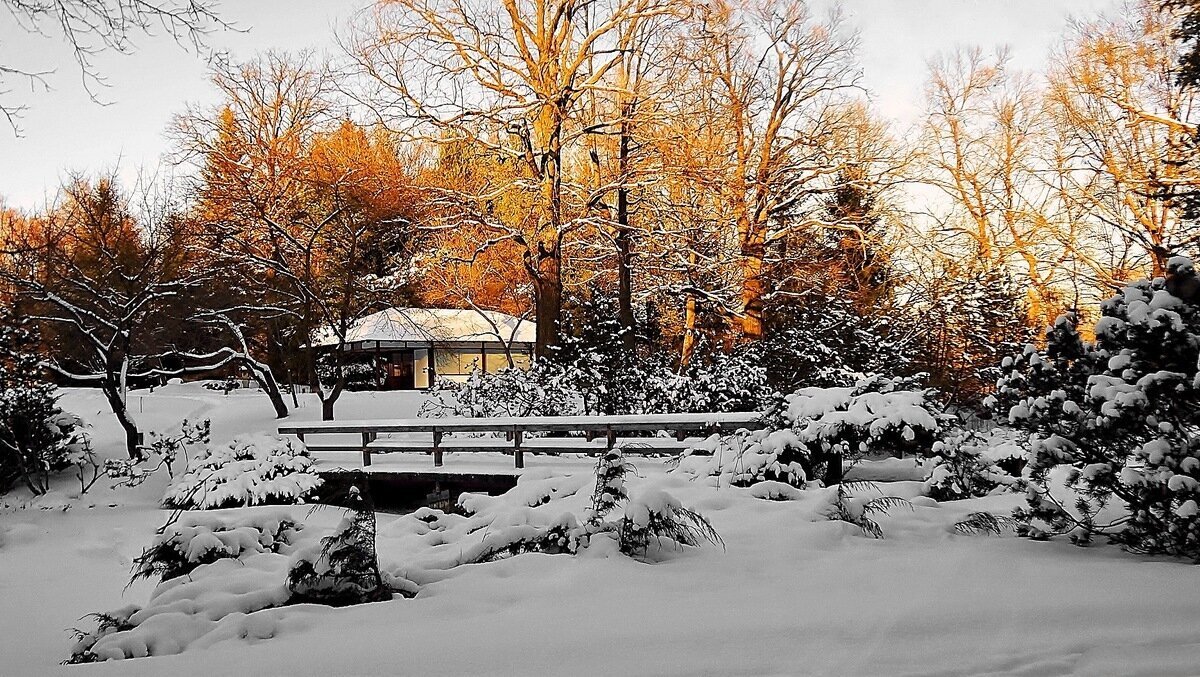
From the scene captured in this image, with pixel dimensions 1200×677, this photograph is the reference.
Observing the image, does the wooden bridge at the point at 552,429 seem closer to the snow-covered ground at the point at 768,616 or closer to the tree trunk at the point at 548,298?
the tree trunk at the point at 548,298

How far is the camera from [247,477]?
11344mm

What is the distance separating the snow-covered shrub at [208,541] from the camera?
16.5 feet

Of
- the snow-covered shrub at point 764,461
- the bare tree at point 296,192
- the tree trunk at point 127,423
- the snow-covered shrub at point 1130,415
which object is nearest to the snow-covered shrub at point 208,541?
the snow-covered shrub at point 764,461

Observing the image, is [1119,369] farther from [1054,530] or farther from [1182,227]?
[1182,227]

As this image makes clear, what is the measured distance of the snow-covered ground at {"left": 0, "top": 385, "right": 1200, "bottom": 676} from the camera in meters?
3.54

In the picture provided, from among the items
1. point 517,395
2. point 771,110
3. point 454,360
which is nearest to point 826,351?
point 517,395

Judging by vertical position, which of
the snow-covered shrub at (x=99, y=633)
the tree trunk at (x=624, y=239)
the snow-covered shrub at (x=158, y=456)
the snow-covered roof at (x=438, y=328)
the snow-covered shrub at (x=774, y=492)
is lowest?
the snow-covered shrub at (x=158, y=456)

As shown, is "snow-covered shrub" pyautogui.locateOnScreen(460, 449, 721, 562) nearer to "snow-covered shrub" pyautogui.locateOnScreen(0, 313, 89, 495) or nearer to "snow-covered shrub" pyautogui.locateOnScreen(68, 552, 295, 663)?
"snow-covered shrub" pyautogui.locateOnScreen(68, 552, 295, 663)

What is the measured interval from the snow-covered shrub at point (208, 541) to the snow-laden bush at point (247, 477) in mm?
4773

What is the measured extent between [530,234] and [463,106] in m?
3.03

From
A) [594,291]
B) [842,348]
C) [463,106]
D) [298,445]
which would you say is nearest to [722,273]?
[594,291]

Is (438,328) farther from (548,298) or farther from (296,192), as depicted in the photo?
(548,298)

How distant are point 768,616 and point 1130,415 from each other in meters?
2.89

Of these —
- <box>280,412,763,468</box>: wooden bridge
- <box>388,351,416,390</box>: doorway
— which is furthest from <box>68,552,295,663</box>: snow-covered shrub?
<box>388,351,416,390</box>: doorway
